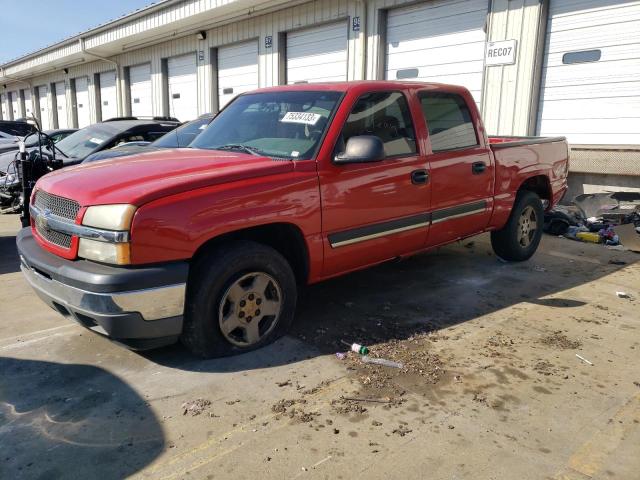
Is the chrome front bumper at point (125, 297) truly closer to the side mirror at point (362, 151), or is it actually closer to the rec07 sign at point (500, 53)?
the side mirror at point (362, 151)

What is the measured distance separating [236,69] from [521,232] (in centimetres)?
1190

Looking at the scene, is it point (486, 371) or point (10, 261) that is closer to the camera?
point (486, 371)

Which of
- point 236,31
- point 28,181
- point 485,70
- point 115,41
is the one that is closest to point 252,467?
point 28,181

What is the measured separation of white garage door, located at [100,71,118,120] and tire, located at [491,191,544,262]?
20124 mm

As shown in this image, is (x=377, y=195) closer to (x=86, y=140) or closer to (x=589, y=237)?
(x=589, y=237)

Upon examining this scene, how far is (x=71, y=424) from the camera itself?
9.33 ft

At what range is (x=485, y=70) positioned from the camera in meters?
9.90

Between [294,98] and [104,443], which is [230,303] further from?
[294,98]

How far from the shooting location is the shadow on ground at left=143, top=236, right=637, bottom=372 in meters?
3.77

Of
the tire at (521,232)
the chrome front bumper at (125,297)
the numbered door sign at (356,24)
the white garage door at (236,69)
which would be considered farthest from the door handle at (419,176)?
the white garage door at (236,69)

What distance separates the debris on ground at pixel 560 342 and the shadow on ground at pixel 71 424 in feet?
9.23

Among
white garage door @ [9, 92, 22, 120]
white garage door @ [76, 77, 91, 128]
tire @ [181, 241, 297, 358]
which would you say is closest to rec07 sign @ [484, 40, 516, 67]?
tire @ [181, 241, 297, 358]

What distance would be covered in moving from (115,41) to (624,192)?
17.4 metres

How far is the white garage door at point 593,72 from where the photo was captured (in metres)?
8.32
